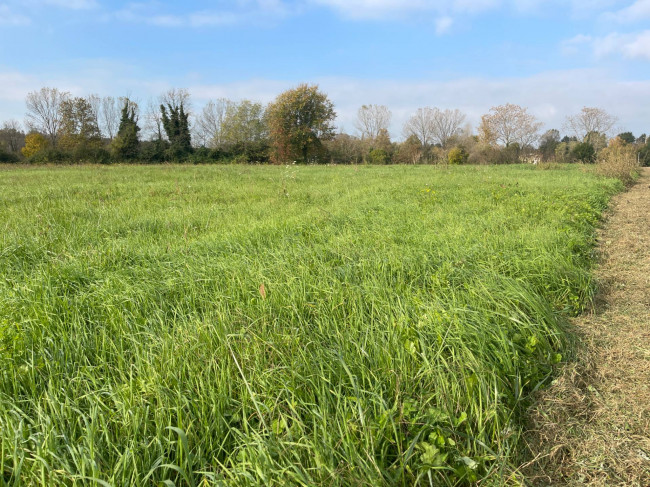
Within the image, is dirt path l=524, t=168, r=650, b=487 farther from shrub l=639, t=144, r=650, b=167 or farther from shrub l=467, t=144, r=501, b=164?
shrub l=639, t=144, r=650, b=167

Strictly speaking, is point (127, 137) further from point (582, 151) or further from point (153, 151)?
point (582, 151)

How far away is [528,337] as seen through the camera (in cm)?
244

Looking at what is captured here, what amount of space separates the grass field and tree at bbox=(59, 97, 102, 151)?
42744 millimetres

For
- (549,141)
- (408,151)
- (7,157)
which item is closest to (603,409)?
(408,151)

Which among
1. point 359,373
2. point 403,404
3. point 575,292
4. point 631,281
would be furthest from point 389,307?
point 631,281

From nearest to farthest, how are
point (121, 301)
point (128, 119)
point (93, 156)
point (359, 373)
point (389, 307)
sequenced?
point (359, 373)
point (389, 307)
point (121, 301)
point (93, 156)
point (128, 119)

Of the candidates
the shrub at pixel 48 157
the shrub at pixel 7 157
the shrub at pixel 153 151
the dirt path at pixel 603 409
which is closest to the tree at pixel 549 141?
the shrub at pixel 153 151

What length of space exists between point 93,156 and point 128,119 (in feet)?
19.7

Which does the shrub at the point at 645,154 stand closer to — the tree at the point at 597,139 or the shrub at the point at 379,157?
the tree at the point at 597,139

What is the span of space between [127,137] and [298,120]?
16.9 meters

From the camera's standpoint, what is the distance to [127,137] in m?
34.8

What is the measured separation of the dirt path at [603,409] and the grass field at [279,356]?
5.2 inches

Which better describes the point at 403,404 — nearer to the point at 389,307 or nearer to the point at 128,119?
the point at 389,307

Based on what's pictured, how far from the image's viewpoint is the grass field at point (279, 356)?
157cm
